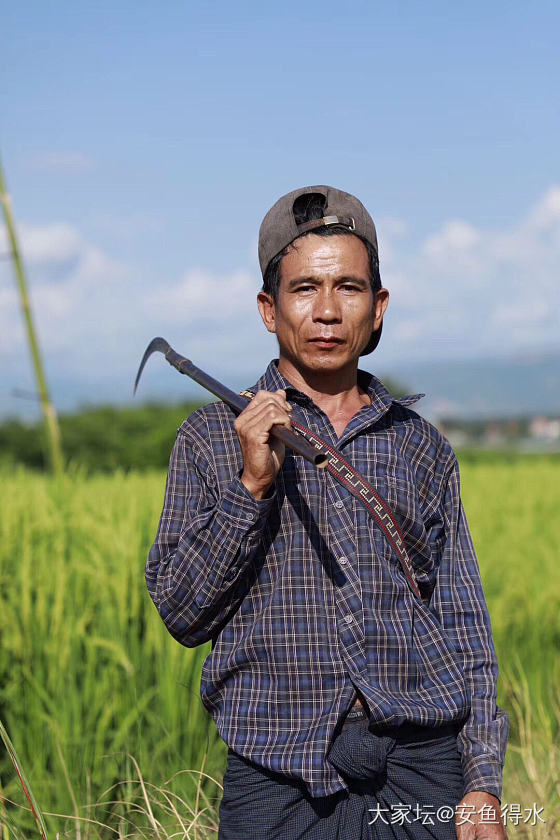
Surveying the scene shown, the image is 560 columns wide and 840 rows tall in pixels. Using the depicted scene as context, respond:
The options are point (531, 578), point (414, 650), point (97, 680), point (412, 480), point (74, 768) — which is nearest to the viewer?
point (414, 650)

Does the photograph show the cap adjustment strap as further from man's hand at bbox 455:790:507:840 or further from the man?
man's hand at bbox 455:790:507:840

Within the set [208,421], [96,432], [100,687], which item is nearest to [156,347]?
[208,421]

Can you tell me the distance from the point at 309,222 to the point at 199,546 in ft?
2.21

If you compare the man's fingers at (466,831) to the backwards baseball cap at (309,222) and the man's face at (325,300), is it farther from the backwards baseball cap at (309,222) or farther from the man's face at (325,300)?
the backwards baseball cap at (309,222)

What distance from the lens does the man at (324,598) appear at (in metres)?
1.72

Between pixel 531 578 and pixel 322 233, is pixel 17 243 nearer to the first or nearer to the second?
pixel 322 233

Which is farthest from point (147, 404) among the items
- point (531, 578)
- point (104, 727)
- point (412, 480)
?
point (412, 480)

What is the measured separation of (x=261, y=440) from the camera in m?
1.63

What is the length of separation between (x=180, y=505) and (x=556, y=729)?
3.10 meters

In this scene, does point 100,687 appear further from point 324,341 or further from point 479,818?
point 324,341

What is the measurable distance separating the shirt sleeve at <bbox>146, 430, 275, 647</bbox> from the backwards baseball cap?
0.44m

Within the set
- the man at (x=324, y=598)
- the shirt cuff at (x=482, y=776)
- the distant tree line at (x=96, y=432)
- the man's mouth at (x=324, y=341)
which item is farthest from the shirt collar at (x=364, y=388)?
the distant tree line at (x=96, y=432)

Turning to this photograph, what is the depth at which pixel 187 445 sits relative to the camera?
188 cm

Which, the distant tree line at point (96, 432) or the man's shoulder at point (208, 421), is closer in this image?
the man's shoulder at point (208, 421)
